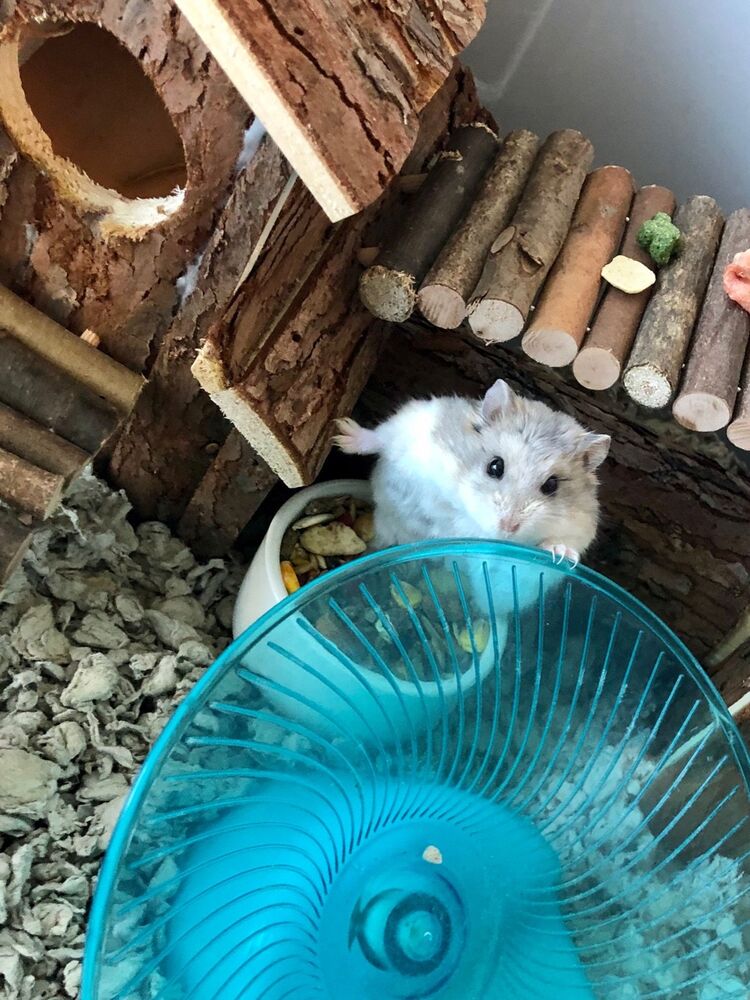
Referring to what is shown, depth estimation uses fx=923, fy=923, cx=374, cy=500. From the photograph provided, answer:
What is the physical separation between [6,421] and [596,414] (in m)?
0.91

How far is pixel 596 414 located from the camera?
4.96 feet

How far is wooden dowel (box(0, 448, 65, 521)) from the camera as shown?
1265mm

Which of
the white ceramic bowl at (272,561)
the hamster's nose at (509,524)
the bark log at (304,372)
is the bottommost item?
the white ceramic bowl at (272,561)

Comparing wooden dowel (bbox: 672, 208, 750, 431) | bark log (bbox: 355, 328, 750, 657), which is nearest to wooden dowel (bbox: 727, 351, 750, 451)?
wooden dowel (bbox: 672, 208, 750, 431)

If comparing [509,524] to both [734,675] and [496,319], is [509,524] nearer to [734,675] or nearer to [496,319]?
[496,319]

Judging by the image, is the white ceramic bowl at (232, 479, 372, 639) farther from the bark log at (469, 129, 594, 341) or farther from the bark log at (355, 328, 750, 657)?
the bark log at (469, 129, 594, 341)

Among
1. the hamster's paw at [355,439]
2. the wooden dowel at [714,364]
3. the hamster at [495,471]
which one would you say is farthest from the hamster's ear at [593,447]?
the hamster's paw at [355,439]

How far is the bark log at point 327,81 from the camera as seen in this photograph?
3.02 ft

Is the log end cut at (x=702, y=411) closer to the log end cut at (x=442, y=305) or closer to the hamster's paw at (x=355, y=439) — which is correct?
the log end cut at (x=442, y=305)

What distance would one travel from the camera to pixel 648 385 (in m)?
1.24

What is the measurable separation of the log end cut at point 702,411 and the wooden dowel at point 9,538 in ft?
2.98

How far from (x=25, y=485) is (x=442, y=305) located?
0.62 meters

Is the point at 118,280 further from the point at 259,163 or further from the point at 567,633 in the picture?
the point at 567,633

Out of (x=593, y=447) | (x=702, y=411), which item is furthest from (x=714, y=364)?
(x=593, y=447)
